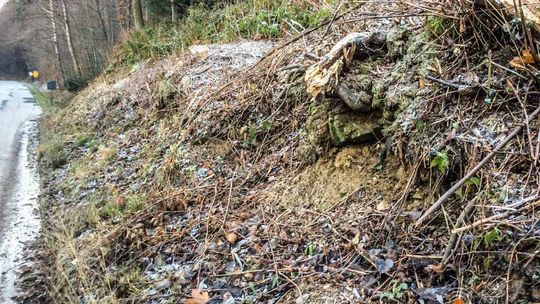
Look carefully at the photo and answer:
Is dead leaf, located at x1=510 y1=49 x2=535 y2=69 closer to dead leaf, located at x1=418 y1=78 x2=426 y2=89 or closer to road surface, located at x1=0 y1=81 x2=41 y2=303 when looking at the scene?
dead leaf, located at x1=418 y1=78 x2=426 y2=89

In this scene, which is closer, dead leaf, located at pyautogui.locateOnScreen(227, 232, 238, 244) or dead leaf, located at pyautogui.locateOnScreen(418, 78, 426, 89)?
dead leaf, located at pyautogui.locateOnScreen(418, 78, 426, 89)

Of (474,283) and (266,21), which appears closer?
(474,283)

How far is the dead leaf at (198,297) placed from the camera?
3.33 meters

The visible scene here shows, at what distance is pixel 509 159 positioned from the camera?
8.60ft

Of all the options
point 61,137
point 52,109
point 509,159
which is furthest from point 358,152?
point 52,109

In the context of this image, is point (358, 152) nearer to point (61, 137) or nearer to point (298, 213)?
point (298, 213)

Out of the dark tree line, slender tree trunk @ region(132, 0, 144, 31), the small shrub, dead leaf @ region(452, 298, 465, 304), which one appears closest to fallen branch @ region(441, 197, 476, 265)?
dead leaf @ region(452, 298, 465, 304)

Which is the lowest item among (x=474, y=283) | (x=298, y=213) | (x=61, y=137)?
(x=61, y=137)

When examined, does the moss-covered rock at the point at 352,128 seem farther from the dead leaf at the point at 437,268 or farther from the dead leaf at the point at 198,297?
→ the dead leaf at the point at 198,297

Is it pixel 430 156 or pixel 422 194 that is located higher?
pixel 430 156

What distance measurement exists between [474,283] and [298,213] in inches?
66.8

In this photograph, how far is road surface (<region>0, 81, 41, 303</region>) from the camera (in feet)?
16.7

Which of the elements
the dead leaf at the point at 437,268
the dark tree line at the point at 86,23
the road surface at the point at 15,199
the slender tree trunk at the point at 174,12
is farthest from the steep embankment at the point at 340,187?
the dark tree line at the point at 86,23

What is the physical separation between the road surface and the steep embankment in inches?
17.3
